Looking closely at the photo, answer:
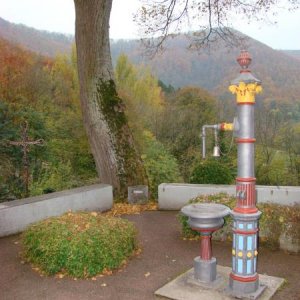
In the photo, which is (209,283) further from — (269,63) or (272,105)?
(269,63)

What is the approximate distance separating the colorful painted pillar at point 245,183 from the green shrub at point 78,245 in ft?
5.85

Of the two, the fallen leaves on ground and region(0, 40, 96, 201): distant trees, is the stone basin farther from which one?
region(0, 40, 96, 201): distant trees

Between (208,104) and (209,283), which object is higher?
(208,104)

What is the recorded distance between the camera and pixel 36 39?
36.9 metres

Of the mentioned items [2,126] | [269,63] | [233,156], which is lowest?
[233,156]

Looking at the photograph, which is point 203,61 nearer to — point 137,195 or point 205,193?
point 137,195

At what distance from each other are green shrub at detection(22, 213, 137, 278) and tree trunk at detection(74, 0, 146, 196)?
468 centimetres

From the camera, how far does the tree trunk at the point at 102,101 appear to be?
34.2 ft

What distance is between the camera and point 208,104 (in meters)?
21.8

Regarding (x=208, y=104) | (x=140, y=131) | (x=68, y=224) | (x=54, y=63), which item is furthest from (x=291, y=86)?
(x=54, y=63)

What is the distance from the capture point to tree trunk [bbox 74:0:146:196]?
1042 cm

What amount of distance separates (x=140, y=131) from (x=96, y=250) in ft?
40.9

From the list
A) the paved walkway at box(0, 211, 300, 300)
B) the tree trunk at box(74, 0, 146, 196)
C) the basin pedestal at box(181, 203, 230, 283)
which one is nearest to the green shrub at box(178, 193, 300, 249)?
the paved walkway at box(0, 211, 300, 300)

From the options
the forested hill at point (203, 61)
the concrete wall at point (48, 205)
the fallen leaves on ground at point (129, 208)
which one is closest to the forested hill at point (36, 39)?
the forested hill at point (203, 61)
